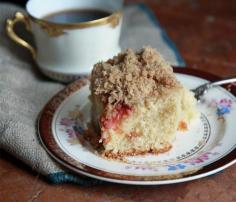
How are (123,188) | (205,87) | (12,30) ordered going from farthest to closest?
(12,30), (205,87), (123,188)

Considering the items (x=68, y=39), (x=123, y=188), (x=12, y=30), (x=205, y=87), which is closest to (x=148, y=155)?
(x=123, y=188)

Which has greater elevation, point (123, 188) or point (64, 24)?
point (64, 24)

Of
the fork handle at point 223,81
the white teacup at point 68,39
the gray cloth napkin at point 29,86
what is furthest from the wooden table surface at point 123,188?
the white teacup at point 68,39

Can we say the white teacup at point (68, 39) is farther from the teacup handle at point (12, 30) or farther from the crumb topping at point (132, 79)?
the crumb topping at point (132, 79)

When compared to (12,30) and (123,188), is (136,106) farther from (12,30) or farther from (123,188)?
(12,30)

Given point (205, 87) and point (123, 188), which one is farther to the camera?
point (205, 87)

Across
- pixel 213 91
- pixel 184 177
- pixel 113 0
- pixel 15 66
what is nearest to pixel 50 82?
pixel 15 66
